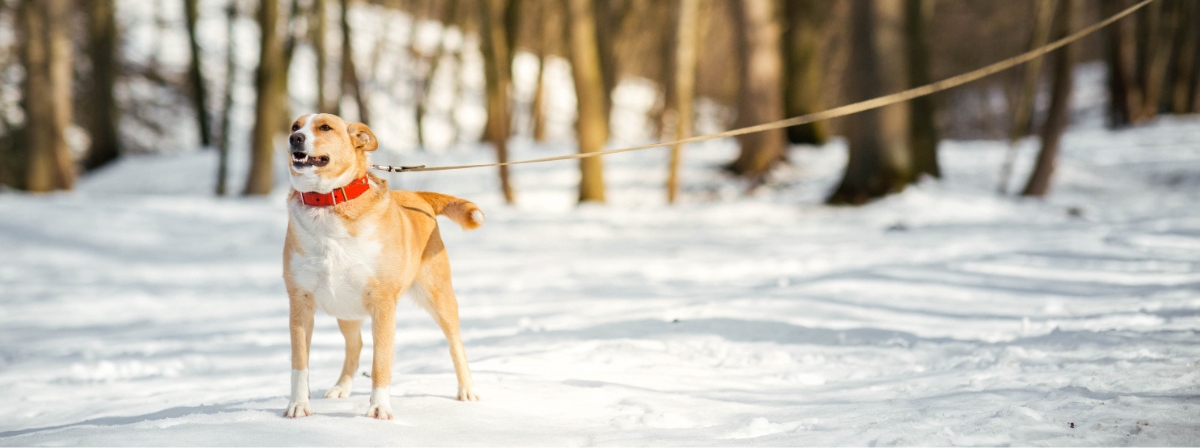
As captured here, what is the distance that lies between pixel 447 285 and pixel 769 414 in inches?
63.4

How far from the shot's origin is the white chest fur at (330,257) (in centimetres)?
342

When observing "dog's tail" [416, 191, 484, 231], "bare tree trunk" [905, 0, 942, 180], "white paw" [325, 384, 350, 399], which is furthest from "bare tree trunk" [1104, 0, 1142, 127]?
"white paw" [325, 384, 350, 399]

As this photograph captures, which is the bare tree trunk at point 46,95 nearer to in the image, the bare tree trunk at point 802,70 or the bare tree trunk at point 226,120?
the bare tree trunk at point 226,120

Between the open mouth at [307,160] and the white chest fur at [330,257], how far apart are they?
0.64ft

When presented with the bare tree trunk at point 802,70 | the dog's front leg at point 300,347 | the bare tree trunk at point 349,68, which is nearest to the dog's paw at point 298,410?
the dog's front leg at point 300,347

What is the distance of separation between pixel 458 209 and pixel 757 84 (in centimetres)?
1311

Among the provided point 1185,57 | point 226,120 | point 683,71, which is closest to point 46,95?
point 226,120

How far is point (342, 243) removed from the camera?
11.3 feet

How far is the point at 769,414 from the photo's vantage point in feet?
12.9

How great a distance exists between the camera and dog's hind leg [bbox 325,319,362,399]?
4.14m

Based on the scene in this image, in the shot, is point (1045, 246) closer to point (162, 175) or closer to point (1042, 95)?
point (162, 175)

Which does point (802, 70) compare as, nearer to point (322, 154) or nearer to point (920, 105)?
point (920, 105)

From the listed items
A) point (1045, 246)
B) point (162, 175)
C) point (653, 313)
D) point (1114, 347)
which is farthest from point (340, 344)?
point (162, 175)

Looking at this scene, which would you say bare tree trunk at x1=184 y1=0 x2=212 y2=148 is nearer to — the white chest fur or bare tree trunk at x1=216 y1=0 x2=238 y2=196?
bare tree trunk at x1=216 y1=0 x2=238 y2=196
